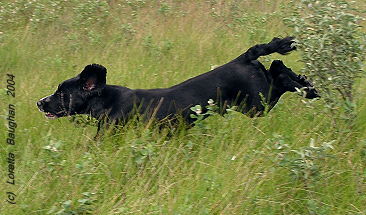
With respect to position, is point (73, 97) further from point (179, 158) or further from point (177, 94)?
point (179, 158)

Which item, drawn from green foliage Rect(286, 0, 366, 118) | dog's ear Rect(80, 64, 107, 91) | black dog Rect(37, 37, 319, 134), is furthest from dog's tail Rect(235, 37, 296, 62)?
dog's ear Rect(80, 64, 107, 91)

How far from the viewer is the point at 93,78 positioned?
16.1 ft

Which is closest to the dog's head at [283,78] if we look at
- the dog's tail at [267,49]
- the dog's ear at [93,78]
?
the dog's tail at [267,49]

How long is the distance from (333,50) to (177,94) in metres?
1.37

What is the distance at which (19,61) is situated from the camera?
23.8 ft

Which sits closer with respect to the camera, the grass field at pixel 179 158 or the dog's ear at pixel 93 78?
the grass field at pixel 179 158

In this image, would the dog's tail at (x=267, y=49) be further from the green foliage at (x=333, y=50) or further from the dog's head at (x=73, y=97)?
the dog's head at (x=73, y=97)

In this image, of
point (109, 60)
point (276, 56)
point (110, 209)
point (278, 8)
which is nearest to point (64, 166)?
point (110, 209)

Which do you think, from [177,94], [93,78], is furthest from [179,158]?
[93,78]

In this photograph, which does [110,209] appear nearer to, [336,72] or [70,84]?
[70,84]

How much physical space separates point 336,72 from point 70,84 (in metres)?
2.31

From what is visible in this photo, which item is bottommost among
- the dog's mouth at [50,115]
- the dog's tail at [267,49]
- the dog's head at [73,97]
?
the dog's mouth at [50,115]

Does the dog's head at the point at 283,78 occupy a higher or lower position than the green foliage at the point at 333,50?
lower

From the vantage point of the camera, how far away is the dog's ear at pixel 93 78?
482 cm
